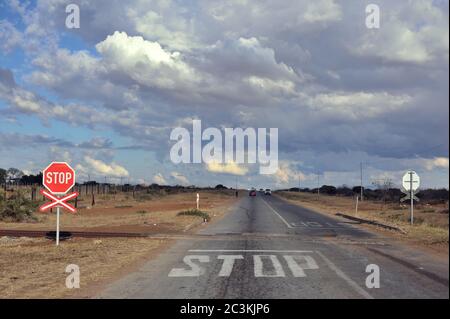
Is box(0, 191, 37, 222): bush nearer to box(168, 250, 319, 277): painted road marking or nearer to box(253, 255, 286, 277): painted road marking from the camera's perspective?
box(168, 250, 319, 277): painted road marking

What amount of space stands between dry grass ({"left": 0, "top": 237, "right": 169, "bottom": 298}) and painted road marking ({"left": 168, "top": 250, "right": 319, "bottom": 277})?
1534 millimetres

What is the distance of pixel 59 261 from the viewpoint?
1416 cm

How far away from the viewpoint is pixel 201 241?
1927cm

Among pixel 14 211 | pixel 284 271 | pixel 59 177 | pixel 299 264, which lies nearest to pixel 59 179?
pixel 59 177

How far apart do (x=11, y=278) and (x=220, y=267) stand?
4.55 m

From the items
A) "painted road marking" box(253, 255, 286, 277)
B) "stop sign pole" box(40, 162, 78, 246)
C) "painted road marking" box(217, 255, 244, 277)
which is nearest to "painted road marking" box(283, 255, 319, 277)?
"painted road marking" box(253, 255, 286, 277)

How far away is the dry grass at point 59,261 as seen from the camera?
1024cm

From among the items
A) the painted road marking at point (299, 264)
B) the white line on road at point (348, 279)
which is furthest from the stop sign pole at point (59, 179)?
the white line on road at point (348, 279)

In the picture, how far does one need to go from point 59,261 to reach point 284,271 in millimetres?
5982

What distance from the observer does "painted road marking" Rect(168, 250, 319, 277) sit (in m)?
11.8

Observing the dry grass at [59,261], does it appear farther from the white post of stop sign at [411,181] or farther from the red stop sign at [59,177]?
the white post of stop sign at [411,181]

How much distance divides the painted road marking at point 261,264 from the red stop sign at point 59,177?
4902 mm
